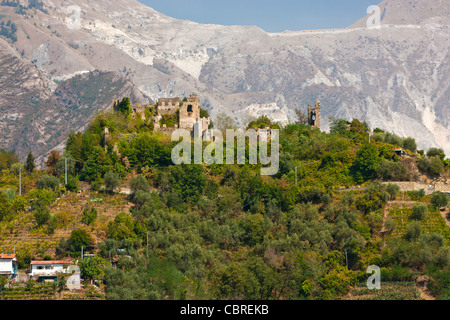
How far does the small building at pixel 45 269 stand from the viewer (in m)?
46.1

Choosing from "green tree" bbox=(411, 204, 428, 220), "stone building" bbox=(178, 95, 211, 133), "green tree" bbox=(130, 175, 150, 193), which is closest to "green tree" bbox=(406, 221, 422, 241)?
"green tree" bbox=(411, 204, 428, 220)

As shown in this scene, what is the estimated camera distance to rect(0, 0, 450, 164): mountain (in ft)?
512

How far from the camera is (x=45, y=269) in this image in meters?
46.3

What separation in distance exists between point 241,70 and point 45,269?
478 feet

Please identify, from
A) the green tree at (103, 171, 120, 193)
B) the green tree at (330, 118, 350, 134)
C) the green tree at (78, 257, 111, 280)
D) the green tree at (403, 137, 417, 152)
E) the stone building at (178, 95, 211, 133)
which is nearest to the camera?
the green tree at (78, 257, 111, 280)

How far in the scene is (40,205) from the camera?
52531 millimetres

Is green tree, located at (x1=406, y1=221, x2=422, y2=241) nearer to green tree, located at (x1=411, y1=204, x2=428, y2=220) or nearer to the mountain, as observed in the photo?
green tree, located at (x1=411, y1=204, x2=428, y2=220)

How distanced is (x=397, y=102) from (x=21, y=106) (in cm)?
8459

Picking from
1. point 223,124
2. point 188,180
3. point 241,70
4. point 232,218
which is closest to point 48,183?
point 188,180

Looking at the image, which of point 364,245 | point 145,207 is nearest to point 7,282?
point 145,207

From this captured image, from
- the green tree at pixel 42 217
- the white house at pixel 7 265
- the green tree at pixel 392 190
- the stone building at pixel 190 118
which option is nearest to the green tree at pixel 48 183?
the green tree at pixel 42 217

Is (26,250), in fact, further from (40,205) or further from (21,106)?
(21,106)

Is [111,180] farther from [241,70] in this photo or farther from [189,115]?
[241,70]

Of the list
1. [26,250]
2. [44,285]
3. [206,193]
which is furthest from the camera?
[206,193]
